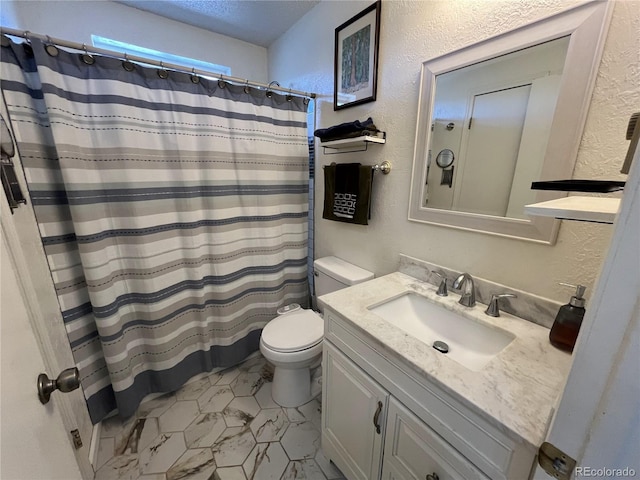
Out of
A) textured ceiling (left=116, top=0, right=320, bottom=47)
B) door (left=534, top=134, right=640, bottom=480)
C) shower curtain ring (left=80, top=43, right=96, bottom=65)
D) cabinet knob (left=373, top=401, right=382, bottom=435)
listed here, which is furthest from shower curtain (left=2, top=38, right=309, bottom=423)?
door (left=534, top=134, right=640, bottom=480)

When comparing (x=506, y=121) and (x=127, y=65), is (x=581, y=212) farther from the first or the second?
(x=127, y=65)

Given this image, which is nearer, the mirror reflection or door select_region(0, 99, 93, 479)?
door select_region(0, 99, 93, 479)

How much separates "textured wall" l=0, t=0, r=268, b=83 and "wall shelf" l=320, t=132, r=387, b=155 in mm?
1268

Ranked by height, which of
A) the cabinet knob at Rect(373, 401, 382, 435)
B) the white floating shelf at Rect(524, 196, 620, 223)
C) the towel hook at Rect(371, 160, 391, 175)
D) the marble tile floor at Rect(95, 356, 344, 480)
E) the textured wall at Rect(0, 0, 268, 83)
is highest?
the textured wall at Rect(0, 0, 268, 83)

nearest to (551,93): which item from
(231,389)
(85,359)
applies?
(231,389)

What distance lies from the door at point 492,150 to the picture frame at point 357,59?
59 centimetres

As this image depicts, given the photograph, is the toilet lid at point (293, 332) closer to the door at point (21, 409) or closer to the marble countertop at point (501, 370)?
the marble countertop at point (501, 370)

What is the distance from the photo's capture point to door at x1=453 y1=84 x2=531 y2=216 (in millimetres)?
942

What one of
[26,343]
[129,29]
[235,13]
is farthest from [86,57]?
[26,343]

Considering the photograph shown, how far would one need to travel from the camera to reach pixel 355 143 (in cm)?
144

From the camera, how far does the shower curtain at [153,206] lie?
1117mm

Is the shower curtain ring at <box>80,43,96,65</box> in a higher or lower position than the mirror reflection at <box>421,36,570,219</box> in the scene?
higher

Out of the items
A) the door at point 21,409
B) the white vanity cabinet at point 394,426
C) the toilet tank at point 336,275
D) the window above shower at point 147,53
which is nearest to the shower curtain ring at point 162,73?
the window above shower at point 147,53

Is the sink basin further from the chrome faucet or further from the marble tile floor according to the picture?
the marble tile floor
